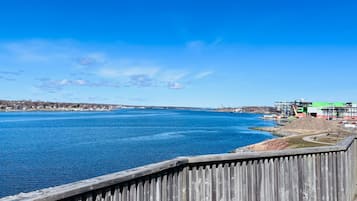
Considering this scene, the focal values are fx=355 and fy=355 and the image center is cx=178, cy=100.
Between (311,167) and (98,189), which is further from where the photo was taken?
(311,167)

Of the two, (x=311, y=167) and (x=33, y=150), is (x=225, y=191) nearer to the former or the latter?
(x=311, y=167)

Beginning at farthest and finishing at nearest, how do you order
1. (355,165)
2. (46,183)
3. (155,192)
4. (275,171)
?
1. (46,183)
2. (355,165)
3. (275,171)
4. (155,192)

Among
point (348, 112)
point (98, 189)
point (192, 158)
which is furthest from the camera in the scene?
point (348, 112)

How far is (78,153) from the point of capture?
3875 cm

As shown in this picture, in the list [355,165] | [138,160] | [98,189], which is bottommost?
[138,160]

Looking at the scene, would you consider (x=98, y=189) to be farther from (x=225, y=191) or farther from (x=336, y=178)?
(x=336, y=178)

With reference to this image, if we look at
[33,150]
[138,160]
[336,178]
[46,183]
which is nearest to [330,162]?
[336,178]

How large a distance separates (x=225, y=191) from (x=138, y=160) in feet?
103

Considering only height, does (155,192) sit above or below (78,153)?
above

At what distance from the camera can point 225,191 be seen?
4047 mm

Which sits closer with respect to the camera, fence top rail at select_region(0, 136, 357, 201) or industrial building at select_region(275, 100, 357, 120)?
fence top rail at select_region(0, 136, 357, 201)

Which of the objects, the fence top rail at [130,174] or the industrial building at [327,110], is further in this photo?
the industrial building at [327,110]

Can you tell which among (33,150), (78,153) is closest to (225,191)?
(78,153)

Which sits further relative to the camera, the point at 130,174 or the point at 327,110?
the point at 327,110
